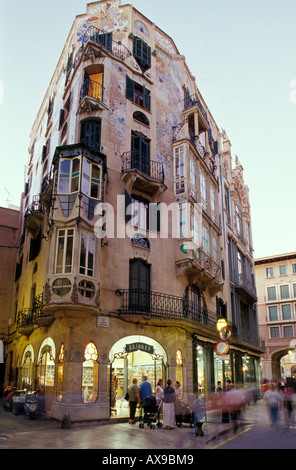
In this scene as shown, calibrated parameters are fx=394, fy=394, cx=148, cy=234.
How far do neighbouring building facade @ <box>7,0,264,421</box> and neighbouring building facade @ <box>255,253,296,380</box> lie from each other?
76.9ft

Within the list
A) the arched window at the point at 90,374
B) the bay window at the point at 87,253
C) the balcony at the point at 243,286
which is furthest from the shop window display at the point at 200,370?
the balcony at the point at 243,286

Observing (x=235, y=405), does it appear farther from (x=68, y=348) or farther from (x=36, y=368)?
(x=36, y=368)

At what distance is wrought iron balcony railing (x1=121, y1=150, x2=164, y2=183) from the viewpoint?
67.5ft

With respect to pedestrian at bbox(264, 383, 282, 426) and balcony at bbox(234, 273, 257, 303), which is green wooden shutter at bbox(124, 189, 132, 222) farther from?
balcony at bbox(234, 273, 257, 303)

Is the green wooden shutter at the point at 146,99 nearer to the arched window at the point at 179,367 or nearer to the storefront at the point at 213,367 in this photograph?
the storefront at the point at 213,367

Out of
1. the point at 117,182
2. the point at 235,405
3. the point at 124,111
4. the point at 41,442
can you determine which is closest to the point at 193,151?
the point at 124,111

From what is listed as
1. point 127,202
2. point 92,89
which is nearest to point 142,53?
point 92,89

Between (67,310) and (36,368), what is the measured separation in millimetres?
5966

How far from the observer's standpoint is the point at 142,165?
2128 cm

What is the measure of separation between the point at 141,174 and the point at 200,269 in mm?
6222

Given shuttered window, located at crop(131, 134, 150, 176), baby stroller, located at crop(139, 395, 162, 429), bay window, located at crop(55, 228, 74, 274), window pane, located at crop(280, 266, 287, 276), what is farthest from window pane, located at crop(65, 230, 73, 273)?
window pane, located at crop(280, 266, 287, 276)

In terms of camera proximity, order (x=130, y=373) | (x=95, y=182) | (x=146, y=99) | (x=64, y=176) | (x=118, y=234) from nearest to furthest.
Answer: (x=64, y=176) → (x=95, y=182) → (x=118, y=234) → (x=130, y=373) → (x=146, y=99)

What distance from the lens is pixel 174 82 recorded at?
26.5m

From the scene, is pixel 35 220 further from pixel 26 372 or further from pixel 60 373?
pixel 60 373
